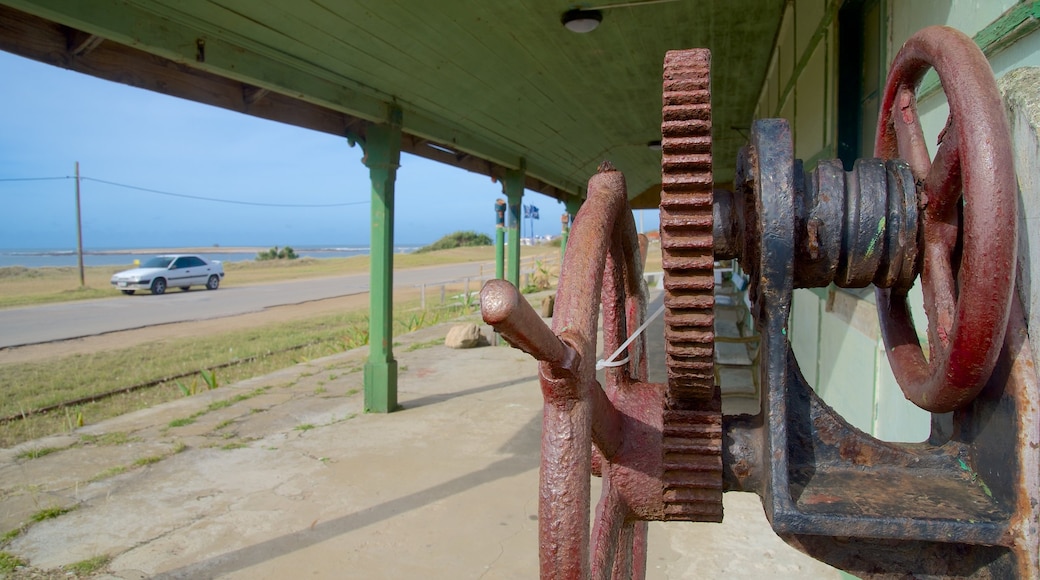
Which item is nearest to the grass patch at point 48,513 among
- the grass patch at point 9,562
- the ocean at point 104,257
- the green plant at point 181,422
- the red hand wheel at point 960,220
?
the grass patch at point 9,562

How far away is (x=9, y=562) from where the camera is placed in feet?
12.0

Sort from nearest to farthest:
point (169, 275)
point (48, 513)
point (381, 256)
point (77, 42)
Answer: point (77, 42)
point (48, 513)
point (381, 256)
point (169, 275)

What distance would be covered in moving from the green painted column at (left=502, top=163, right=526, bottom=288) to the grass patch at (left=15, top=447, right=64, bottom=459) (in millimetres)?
5818

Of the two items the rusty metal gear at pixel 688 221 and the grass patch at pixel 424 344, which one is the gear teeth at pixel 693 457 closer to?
the rusty metal gear at pixel 688 221

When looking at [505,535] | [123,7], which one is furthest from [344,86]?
[505,535]

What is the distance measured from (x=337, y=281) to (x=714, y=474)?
31.0 meters

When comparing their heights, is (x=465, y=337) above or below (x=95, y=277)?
above

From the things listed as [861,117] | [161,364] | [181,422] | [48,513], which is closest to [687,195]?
[861,117]

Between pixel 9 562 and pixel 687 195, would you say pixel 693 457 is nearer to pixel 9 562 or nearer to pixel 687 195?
pixel 687 195

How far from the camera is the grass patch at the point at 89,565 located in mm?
3589

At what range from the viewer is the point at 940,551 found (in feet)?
3.54

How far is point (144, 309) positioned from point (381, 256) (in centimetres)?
1578

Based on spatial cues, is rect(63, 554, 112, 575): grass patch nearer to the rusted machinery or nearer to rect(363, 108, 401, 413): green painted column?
rect(363, 108, 401, 413): green painted column

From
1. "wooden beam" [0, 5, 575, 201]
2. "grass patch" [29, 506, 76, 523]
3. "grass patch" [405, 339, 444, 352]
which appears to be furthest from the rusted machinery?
"grass patch" [405, 339, 444, 352]
